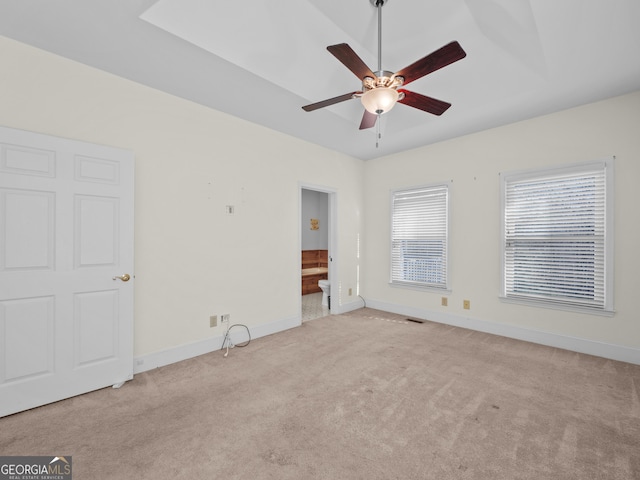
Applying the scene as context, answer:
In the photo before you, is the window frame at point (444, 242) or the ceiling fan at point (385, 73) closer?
the ceiling fan at point (385, 73)

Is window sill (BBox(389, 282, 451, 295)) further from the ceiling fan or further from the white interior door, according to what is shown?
the white interior door

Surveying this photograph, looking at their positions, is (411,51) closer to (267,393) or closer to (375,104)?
(375,104)

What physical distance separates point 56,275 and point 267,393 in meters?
1.94

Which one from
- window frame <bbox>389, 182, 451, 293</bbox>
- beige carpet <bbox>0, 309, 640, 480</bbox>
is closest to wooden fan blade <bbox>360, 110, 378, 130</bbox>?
window frame <bbox>389, 182, 451, 293</bbox>

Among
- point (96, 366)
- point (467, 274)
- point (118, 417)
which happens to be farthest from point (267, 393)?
point (467, 274)

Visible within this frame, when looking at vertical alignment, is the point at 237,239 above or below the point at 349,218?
below

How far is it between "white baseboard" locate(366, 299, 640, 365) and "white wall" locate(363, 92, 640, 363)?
1 cm

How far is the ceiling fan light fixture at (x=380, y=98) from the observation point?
192 cm

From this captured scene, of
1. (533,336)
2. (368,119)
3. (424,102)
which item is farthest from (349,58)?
(533,336)

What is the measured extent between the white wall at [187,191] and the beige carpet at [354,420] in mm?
660

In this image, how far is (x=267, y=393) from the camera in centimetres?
239

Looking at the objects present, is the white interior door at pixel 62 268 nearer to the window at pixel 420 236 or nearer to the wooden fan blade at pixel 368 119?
the wooden fan blade at pixel 368 119

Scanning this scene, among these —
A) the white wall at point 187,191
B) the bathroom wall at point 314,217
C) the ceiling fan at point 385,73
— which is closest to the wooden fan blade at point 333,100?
the ceiling fan at point 385,73

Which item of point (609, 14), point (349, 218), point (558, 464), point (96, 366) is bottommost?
point (558, 464)
